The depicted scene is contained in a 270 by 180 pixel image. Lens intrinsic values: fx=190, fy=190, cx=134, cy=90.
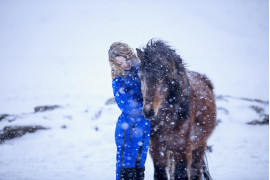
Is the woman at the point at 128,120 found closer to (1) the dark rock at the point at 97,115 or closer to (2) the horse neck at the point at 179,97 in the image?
(2) the horse neck at the point at 179,97

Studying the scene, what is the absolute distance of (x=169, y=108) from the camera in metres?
1.99

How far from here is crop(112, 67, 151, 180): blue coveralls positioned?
189 centimetres

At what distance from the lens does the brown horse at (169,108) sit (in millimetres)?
1755

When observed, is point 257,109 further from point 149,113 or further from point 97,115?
point 149,113

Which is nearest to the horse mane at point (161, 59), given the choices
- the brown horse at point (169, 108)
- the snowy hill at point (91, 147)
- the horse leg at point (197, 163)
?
the brown horse at point (169, 108)

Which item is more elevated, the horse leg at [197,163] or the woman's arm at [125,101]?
the woman's arm at [125,101]

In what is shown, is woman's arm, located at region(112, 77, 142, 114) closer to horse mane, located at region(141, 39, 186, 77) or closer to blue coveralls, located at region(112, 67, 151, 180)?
blue coveralls, located at region(112, 67, 151, 180)

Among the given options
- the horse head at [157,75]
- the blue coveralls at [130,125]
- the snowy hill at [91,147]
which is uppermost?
the horse head at [157,75]

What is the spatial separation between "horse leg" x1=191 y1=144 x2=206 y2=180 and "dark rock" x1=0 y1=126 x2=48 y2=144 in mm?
5217

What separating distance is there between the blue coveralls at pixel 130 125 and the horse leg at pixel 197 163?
91cm

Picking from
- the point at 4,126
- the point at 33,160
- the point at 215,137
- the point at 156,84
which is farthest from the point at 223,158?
the point at 4,126

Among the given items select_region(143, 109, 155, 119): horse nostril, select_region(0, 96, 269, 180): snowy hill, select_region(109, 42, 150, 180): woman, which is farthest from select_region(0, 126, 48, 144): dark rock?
select_region(143, 109, 155, 119): horse nostril

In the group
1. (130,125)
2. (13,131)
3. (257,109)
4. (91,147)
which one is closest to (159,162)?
(130,125)

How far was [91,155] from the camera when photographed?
451 cm
